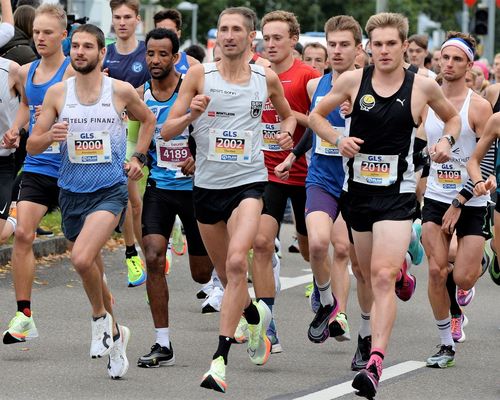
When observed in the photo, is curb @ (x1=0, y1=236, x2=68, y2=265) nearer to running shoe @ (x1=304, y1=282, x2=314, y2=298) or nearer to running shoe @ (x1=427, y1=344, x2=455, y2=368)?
running shoe @ (x1=304, y1=282, x2=314, y2=298)

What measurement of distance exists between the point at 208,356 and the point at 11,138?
1.97 metres

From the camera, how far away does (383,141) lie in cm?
838

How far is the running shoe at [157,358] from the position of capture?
9000 millimetres

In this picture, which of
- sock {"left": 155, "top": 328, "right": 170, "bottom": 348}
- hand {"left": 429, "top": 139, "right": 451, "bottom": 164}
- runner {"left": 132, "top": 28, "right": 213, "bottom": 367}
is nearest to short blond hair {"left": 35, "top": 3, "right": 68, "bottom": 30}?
runner {"left": 132, "top": 28, "right": 213, "bottom": 367}

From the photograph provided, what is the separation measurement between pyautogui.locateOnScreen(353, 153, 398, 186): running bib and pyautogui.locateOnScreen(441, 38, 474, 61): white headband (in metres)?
1.68

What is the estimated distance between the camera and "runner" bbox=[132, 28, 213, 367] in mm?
9180

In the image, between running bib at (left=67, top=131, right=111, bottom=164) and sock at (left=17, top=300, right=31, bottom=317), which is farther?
sock at (left=17, top=300, right=31, bottom=317)

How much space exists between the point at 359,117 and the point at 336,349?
2.11m

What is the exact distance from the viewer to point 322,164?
999cm

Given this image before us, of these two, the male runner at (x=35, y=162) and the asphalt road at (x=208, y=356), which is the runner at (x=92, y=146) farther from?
the male runner at (x=35, y=162)

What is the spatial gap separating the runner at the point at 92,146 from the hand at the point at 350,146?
1.30m

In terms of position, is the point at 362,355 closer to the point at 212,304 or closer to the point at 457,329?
the point at 457,329

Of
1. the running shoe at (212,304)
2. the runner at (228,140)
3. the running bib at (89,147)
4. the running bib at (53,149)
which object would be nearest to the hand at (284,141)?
the runner at (228,140)

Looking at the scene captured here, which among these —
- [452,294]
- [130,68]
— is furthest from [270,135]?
[130,68]
